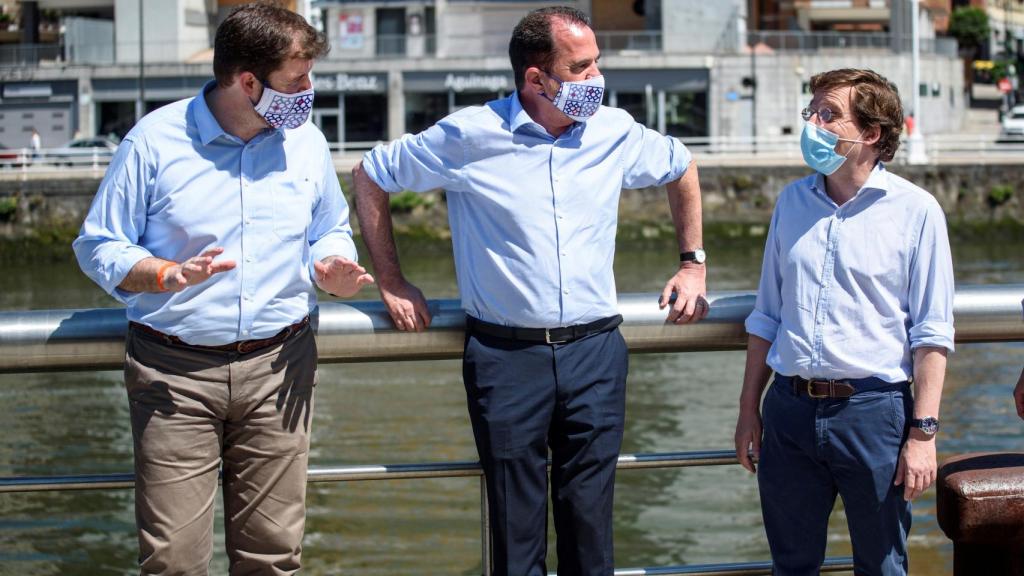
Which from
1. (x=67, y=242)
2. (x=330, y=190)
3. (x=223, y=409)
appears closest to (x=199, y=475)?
(x=223, y=409)

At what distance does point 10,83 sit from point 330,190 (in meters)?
45.9

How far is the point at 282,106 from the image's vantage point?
3117 millimetres

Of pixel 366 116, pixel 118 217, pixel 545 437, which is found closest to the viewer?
pixel 118 217

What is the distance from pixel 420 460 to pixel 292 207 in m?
10.4

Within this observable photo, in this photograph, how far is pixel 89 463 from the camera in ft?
45.1

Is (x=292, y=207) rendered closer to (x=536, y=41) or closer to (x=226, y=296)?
(x=226, y=296)

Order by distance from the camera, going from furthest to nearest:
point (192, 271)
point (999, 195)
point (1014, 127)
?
Answer: point (1014, 127) < point (999, 195) < point (192, 271)

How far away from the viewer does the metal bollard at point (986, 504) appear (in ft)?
9.86

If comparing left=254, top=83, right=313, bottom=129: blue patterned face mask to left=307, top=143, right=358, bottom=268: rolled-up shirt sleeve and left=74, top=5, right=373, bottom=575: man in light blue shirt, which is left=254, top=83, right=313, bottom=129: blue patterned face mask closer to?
left=74, top=5, right=373, bottom=575: man in light blue shirt

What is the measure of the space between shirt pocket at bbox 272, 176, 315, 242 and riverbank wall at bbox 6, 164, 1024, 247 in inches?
1268

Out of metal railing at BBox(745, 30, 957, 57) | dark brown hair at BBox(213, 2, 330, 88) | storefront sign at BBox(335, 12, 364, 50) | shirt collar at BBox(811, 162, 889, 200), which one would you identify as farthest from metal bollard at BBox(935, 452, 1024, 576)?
storefront sign at BBox(335, 12, 364, 50)

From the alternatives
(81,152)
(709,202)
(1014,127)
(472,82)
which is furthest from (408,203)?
(1014,127)

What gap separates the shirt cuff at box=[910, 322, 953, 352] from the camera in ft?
10.1

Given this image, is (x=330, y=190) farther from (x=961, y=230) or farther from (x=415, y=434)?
(x=961, y=230)
